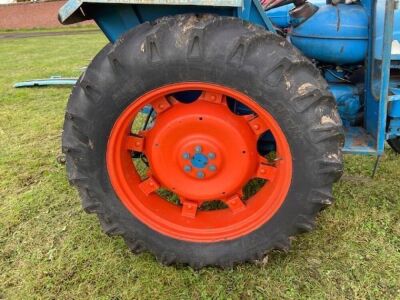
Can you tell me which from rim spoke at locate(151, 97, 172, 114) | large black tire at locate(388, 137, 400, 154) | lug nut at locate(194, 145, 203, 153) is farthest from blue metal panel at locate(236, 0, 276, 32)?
large black tire at locate(388, 137, 400, 154)

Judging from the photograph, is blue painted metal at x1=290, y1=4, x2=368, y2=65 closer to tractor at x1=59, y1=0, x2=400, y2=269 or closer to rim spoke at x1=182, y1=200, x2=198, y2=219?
tractor at x1=59, y1=0, x2=400, y2=269

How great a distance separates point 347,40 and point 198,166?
102cm

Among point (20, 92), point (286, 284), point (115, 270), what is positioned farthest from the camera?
point (20, 92)

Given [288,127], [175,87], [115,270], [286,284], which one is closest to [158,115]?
[175,87]

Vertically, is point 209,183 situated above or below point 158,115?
below

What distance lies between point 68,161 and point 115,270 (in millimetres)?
589

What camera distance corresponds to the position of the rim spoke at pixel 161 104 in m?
1.99

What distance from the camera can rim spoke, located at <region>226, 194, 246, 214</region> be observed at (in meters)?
2.12

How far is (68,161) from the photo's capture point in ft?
6.59

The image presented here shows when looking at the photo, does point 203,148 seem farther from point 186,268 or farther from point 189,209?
point 186,268

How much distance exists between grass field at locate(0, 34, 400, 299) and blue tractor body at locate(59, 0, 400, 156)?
48cm

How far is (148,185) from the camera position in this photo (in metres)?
2.16

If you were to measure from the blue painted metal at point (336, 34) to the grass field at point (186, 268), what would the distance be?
2.94 ft

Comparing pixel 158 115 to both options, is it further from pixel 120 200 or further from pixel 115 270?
pixel 115 270
